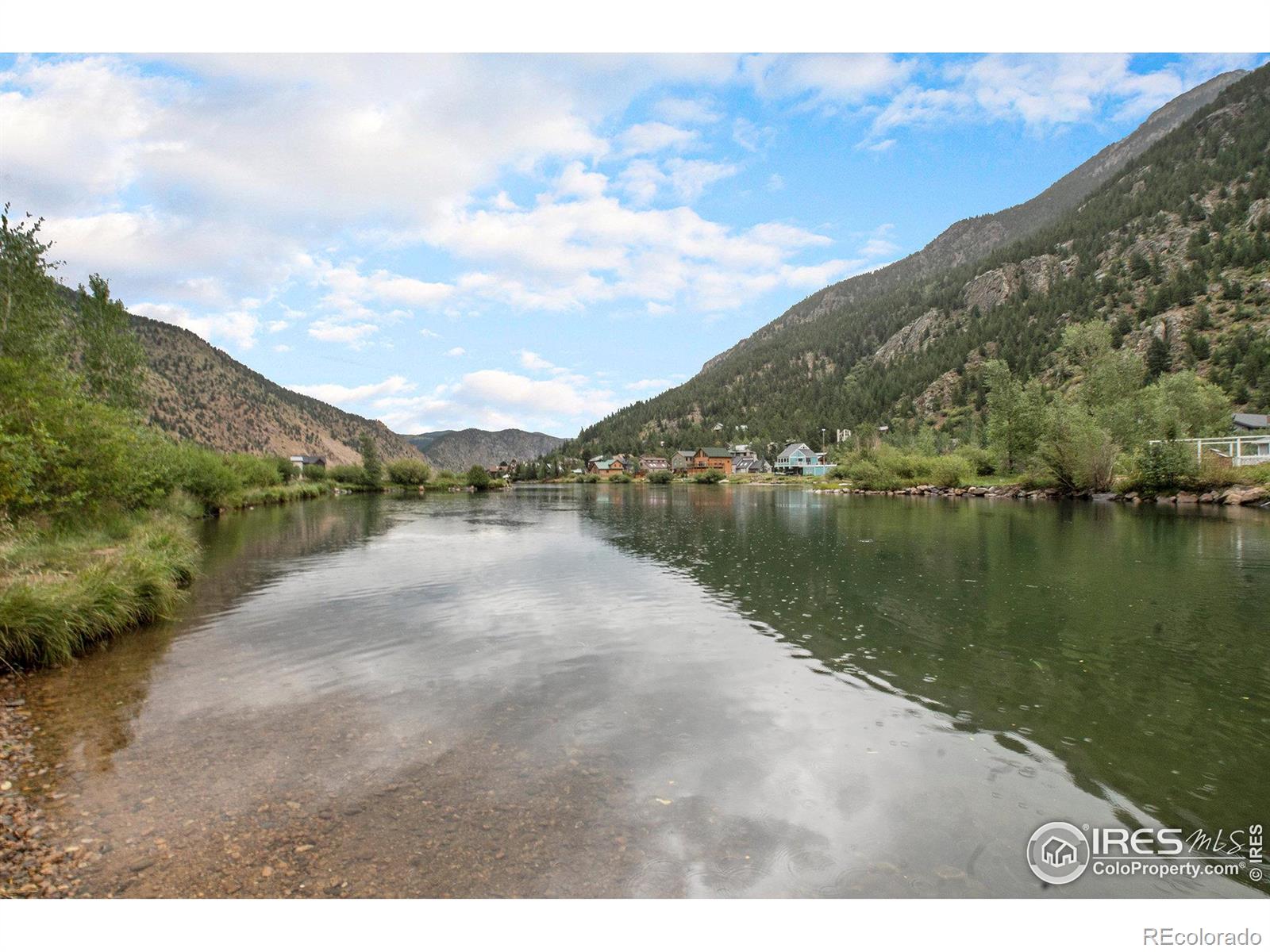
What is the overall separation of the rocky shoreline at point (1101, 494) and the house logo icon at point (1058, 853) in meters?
50.7

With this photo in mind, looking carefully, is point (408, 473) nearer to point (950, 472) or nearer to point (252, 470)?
point (252, 470)

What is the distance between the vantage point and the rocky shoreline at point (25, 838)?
193 inches

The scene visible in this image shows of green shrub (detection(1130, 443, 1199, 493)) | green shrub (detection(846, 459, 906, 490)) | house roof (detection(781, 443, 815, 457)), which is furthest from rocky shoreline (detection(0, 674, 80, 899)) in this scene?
house roof (detection(781, 443, 815, 457))

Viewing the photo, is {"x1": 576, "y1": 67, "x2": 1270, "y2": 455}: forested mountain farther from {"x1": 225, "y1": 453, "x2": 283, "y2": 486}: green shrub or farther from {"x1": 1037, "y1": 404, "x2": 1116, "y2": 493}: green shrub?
{"x1": 225, "y1": 453, "x2": 283, "y2": 486}: green shrub

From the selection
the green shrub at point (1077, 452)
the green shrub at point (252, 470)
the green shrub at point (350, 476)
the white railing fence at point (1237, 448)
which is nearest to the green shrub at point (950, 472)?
the green shrub at point (1077, 452)

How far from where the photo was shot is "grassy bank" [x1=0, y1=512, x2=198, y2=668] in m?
11.2

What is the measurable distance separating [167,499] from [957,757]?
1658 inches

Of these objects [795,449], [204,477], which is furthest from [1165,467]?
[795,449]

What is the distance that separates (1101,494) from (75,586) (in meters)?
68.9

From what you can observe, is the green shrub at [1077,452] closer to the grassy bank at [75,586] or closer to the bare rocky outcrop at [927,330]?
the grassy bank at [75,586]

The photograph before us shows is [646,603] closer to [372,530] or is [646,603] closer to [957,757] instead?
[957,757]

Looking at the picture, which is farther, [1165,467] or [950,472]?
[950,472]

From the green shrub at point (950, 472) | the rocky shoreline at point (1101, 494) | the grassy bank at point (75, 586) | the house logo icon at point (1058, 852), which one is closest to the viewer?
the house logo icon at point (1058, 852)

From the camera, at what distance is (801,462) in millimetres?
167875
